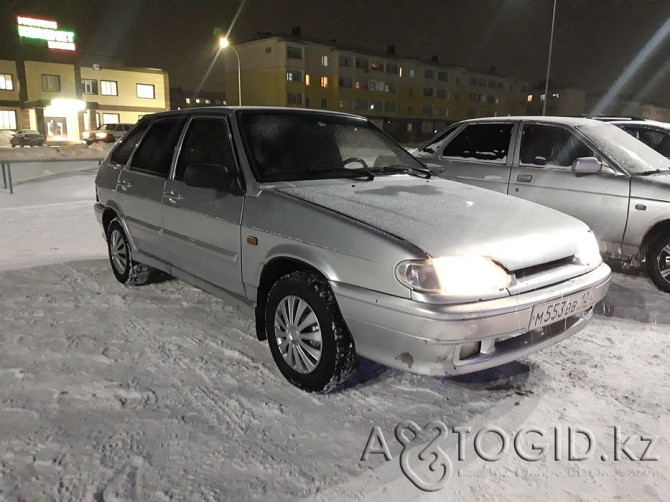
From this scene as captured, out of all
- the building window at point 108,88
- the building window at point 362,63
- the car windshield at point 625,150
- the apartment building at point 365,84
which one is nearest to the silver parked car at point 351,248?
the car windshield at point 625,150

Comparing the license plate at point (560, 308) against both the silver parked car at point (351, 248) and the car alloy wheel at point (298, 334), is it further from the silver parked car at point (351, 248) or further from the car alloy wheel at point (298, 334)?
the car alloy wheel at point (298, 334)

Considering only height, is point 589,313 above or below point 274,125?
below

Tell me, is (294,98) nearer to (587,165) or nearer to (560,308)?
(587,165)

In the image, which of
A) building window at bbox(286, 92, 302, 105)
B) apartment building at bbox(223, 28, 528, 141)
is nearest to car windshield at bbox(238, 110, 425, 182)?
apartment building at bbox(223, 28, 528, 141)

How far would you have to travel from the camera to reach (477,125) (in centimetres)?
692

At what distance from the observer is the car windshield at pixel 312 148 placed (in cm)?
373

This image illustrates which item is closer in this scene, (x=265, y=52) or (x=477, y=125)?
(x=477, y=125)

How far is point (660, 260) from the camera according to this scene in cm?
532

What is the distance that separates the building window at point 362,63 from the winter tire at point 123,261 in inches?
2179

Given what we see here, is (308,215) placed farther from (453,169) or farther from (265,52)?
(265,52)

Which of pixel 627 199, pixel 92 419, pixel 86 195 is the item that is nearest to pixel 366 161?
pixel 92 419

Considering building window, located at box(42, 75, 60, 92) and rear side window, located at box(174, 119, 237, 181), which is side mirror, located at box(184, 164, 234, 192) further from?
building window, located at box(42, 75, 60, 92)

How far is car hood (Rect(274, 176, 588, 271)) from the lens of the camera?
2.84 meters

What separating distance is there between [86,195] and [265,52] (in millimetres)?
45457
